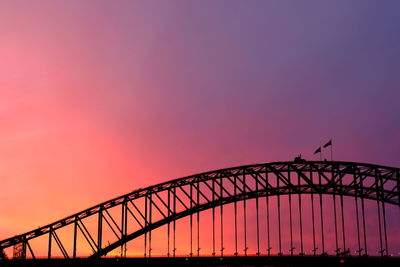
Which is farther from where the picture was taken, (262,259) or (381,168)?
(262,259)

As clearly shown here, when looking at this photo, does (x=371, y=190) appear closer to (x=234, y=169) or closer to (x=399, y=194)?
(x=399, y=194)

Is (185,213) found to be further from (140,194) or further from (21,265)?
(21,265)

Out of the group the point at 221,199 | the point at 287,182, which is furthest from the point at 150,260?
the point at 287,182

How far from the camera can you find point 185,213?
8256 cm

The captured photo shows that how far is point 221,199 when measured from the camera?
8250 cm

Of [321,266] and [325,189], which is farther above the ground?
[325,189]

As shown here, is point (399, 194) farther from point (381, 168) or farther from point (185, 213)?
point (185, 213)

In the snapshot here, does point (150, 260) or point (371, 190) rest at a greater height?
point (371, 190)

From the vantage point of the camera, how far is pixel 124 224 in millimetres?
83312

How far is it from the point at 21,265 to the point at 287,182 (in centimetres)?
3688

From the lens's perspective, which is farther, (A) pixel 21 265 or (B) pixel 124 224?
(B) pixel 124 224

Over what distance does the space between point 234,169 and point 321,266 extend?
59.1ft

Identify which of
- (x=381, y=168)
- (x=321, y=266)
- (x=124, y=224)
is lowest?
(x=321, y=266)

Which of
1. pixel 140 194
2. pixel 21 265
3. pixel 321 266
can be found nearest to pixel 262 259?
pixel 321 266
